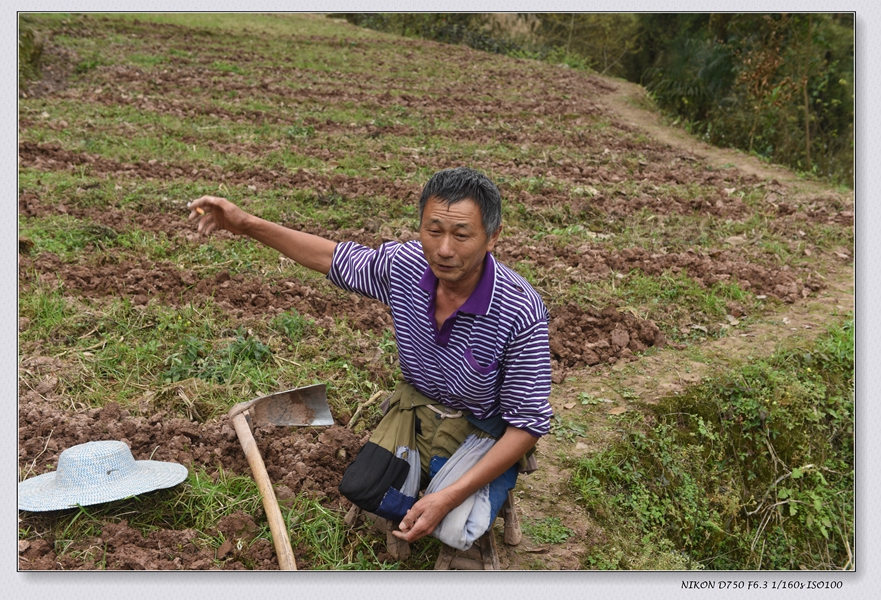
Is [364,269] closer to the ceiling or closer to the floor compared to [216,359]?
closer to the ceiling

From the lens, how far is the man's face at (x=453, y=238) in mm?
2016

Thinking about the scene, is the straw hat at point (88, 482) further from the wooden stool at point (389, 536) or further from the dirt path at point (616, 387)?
the dirt path at point (616, 387)

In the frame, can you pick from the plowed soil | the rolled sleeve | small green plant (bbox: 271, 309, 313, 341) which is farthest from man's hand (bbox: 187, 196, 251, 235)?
small green plant (bbox: 271, 309, 313, 341)

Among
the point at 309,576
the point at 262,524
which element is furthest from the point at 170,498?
the point at 309,576

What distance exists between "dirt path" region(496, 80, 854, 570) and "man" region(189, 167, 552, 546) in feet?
1.88

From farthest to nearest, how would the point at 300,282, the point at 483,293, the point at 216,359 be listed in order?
1. the point at 300,282
2. the point at 216,359
3. the point at 483,293

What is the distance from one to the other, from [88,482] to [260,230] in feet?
3.15

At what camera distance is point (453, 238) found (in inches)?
80.3

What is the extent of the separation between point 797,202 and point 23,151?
6.83 meters

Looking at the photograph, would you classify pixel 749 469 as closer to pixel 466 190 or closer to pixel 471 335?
pixel 471 335

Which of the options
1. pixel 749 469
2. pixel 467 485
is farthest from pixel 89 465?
pixel 749 469

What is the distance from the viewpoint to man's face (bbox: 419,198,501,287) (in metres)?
2.02

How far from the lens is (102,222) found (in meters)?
4.74

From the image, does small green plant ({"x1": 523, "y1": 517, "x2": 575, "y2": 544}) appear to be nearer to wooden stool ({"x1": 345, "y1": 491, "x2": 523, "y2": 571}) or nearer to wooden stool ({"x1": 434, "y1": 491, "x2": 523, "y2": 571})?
wooden stool ({"x1": 345, "y1": 491, "x2": 523, "y2": 571})
